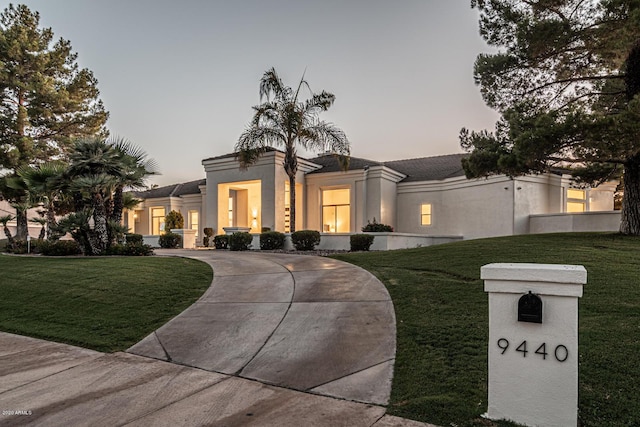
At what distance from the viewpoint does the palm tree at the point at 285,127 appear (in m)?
17.0

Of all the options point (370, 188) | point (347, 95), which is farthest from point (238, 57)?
point (370, 188)

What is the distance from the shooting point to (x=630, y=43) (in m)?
8.28

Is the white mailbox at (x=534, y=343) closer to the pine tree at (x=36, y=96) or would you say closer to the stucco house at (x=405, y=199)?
the stucco house at (x=405, y=199)

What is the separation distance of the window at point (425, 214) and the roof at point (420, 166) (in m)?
1.58

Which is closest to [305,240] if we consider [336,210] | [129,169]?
[336,210]

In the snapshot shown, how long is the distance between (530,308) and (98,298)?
298 inches

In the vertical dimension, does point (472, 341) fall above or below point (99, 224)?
below

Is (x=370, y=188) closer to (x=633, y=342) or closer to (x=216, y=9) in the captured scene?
(x=216, y=9)

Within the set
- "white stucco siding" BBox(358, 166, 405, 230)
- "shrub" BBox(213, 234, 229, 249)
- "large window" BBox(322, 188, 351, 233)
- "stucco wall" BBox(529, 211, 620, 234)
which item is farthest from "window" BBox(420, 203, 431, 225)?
"shrub" BBox(213, 234, 229, 249)

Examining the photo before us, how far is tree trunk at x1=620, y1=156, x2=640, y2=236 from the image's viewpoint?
11711 mm

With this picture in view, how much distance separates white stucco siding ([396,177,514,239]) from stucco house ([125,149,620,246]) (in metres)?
0.05

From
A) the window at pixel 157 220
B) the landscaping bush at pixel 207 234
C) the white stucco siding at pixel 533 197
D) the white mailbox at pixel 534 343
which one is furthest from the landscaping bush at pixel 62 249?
the white stucco siding at pixel 533 197

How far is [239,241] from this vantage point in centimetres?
1694

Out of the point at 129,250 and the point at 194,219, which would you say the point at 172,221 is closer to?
the point at 194,219
